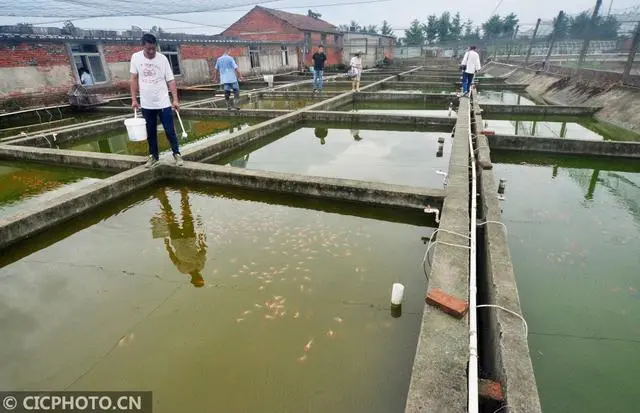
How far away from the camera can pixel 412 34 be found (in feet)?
208

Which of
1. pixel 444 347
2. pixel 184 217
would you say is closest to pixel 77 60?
pixel 184 217

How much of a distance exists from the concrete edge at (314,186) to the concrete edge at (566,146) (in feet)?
13.4

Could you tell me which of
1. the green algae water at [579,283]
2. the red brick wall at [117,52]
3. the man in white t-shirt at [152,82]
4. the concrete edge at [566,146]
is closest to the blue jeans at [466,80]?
the concrete edge at [566,146]

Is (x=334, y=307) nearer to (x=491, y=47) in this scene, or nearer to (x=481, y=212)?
(x=481, y=212)

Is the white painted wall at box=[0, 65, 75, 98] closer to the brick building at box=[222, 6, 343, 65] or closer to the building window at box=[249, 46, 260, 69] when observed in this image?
the building window at box=[249, 46, 260, 69]

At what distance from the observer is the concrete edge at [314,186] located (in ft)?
14.0

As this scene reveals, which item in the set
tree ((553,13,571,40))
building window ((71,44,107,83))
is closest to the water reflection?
building window ((71,44,107,83))

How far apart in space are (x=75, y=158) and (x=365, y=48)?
33.2m

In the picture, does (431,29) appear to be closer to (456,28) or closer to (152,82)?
(456,28)

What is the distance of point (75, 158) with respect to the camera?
6000 millimetres

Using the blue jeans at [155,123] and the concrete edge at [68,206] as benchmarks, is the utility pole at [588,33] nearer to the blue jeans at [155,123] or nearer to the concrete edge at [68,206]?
the blue jeans at [155,123]

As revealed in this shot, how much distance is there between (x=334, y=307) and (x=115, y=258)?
7.60 ft

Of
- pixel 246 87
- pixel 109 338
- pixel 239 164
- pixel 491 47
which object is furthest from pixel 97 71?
pixel 491 47

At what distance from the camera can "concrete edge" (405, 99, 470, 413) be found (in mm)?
1634
